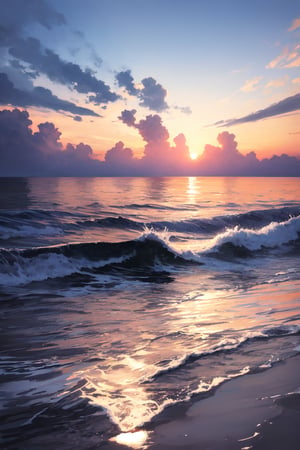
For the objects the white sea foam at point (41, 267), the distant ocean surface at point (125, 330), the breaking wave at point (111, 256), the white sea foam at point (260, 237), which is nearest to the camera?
the distant ocean surface at point (125, 330)

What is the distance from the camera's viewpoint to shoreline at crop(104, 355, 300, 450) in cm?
233

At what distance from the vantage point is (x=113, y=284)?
9.85 m

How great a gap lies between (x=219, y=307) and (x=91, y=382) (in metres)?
3.96

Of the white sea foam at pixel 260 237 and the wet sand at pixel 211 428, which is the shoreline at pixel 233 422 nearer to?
the wet sand at pixel 211 428

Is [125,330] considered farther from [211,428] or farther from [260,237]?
[260,237]

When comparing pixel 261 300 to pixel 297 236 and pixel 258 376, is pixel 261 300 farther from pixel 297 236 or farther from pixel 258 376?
pixel 297 236

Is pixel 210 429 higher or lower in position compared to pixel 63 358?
higher

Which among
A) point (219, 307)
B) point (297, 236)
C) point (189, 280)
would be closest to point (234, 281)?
point (189, 280)

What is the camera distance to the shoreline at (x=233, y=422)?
91.6 inches

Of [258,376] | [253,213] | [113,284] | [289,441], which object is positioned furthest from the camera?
[253,213]

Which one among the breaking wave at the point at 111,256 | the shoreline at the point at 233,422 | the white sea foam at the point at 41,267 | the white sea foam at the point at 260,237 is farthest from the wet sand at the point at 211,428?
the white sea foam at the point at 260,237

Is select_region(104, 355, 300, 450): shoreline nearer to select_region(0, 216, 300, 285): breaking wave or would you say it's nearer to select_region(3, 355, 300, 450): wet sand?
select_region(3, 355, 300, 450): wet sand

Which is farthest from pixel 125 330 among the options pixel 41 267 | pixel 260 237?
A: pixel 260 237

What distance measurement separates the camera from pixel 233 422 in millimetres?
2588
